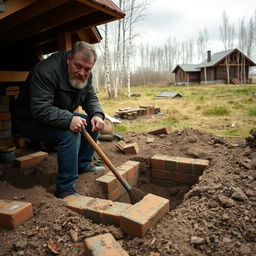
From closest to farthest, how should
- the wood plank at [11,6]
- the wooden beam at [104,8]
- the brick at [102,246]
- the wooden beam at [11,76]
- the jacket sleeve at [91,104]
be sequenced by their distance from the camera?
the brick at [102,246]
the wood plank at [11,6]
the wooden beam at [104,8]
the jacket sleeve at [91,104]
the wooden beam at [11,76]

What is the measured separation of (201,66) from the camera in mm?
33594

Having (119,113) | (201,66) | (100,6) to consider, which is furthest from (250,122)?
(201,66)

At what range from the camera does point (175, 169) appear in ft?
10.2

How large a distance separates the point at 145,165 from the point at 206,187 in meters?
1.18

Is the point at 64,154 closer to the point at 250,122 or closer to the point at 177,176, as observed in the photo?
the point at 177,176

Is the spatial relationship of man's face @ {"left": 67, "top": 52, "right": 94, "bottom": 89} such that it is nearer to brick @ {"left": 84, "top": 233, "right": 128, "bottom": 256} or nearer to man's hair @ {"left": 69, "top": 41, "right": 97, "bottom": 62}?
man's hair @ {"left": 69, "top": 41, "right": 97, "bottom": 62}

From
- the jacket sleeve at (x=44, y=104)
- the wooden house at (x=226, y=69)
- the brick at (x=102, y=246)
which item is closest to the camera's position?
the brick at (x=102, y=246)

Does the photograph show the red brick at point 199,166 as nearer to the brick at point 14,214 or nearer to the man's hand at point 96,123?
the man's hand at point 96,123

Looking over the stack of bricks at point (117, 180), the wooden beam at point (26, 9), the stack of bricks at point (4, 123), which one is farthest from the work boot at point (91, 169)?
the wooden beam at point (26, 9)

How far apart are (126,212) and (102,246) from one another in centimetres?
32

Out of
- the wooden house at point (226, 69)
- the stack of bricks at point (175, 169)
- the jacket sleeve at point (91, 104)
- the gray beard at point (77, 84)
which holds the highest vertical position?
the wooden house at point (226, 69)

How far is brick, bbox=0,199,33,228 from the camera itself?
1.66m

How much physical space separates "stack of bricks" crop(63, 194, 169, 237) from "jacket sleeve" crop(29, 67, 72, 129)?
27.3 inches

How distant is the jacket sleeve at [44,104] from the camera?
2.20 m
